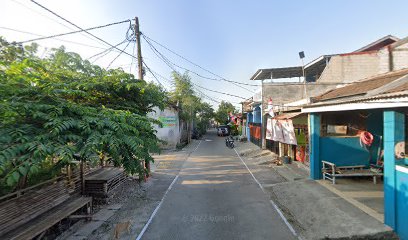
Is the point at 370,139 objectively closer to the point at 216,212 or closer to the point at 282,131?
the point at 282,131

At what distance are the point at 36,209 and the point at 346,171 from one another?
11057 mm

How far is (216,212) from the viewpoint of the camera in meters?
7.68

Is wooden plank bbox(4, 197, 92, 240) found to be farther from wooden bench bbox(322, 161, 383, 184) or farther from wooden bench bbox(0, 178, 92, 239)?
wooden bench bbox(322, 161, 383, 184)

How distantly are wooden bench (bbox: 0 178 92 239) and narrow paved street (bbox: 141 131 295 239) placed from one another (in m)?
2.45

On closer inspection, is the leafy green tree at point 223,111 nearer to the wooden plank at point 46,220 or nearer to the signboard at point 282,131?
the signboard at point 282,131

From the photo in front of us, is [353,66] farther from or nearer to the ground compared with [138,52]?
farther from the ground

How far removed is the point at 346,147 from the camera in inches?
404

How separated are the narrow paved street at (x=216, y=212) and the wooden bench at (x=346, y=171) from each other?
288cm

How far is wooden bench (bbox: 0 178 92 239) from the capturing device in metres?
5.31

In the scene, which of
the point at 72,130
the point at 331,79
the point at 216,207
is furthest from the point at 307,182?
the point at 331,79

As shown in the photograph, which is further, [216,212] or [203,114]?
[203,114]

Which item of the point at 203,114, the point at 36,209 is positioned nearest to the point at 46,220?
the point at 36,209

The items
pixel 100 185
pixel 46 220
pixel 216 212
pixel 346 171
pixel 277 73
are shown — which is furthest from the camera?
pixel 277 73

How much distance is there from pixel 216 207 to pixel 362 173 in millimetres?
6084
